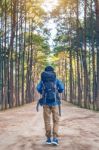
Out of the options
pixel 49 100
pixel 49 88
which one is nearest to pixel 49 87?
pixel 49 88

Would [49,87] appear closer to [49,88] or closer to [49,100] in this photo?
[49,88]

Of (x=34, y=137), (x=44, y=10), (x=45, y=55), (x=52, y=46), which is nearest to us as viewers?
(x=34, y=137)

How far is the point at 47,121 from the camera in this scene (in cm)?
1095

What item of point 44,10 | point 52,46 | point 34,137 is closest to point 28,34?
point 52,46

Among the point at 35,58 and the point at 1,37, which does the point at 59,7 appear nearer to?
the point at 1,37

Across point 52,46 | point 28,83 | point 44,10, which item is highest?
point 44,10

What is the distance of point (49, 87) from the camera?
10961mm

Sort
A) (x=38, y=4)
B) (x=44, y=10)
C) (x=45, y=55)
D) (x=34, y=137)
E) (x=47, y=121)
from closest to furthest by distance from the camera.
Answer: (x=47, y=121)
(x=34, y=137)
(x=38, y=4)
(x=44, y=10)
(x=45, y=55)

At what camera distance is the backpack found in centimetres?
1091

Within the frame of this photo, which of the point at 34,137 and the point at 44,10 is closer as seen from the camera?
the point at 34,137

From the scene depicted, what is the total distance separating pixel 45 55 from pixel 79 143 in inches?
2080

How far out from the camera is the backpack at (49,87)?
10.9 meters

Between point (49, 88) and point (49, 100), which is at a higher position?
point (49, 88)

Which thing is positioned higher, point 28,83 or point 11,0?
point 11,0
